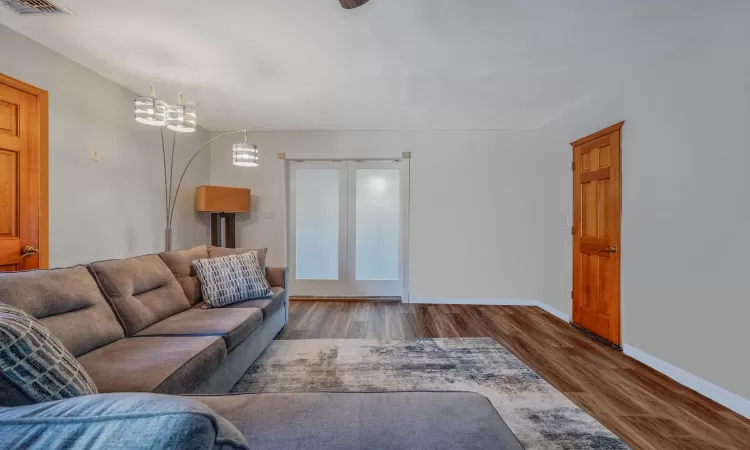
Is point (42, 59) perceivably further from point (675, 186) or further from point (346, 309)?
point (675, 186)

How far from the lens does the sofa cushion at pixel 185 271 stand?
2.73 m

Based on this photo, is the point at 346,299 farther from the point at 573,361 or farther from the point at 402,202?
the point at 573,361

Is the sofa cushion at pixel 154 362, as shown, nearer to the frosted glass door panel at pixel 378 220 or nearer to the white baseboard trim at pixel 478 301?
the frosted glass door panel at pixel 378 220

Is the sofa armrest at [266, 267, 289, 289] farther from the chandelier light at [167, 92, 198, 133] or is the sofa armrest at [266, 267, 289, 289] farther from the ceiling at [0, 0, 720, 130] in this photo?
the ceiling at [0, 0, 720, 130]

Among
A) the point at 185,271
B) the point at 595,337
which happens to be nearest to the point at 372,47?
the point at 185,271

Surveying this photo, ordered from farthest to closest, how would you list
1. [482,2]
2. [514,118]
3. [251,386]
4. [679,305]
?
[514,118]
[679,305]
[251,386]
[482,2]

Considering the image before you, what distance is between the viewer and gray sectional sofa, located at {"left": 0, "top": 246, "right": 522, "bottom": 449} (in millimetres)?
996

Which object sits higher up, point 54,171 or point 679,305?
point 54,171

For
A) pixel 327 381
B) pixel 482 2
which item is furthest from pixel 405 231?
pixel 482 2

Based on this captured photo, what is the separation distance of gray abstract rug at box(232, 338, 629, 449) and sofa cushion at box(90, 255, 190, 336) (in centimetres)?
76

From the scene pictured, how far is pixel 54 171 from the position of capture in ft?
8.75

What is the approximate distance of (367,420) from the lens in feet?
3.55

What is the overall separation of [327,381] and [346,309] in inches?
81.2

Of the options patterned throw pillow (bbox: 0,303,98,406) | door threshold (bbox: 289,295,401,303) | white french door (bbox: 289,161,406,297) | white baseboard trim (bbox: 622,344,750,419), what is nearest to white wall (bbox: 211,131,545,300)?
white french door (bbox: 289,161,406,297)
